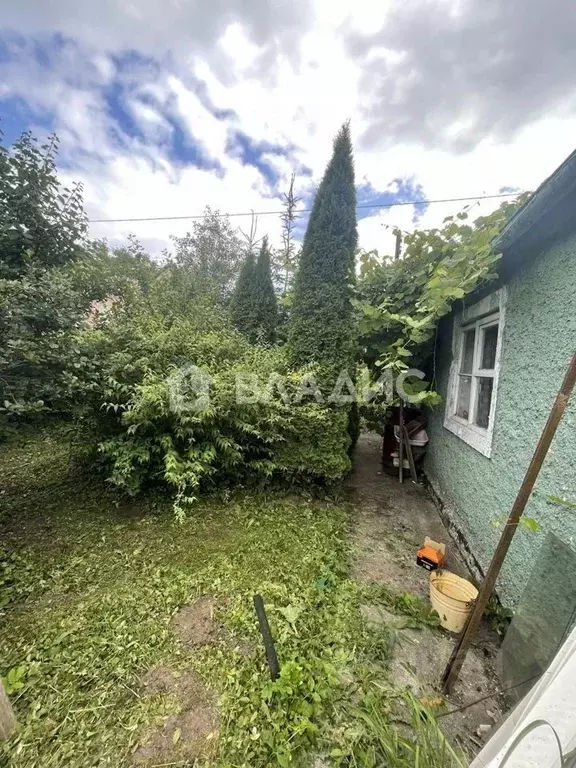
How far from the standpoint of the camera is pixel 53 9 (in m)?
3.12

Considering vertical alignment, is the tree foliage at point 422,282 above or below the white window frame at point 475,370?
above

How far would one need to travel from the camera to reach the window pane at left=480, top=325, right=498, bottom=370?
3.42 m

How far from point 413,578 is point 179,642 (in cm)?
206

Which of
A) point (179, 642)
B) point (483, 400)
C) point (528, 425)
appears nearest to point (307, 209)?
point (483, 400)

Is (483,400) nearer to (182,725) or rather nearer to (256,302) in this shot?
(182,725)

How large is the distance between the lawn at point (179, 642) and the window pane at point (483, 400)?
6.58ft

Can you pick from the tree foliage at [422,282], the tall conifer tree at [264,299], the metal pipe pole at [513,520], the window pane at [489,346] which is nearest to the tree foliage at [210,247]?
the tall conifer tree at [264,299]

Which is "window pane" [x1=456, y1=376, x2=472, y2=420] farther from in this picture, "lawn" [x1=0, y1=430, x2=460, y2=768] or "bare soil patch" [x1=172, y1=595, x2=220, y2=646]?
"bare soil patch" [x1=172, y1=595, x2=220, y2=646]

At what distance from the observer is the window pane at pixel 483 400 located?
337cm

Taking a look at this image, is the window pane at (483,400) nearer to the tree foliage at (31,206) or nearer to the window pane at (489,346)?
the window pane at (489,346)

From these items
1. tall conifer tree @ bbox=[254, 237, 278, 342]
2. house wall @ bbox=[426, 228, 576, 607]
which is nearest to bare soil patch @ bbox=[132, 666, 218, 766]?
house wall @ bbox=[426, 228, 576, 607]

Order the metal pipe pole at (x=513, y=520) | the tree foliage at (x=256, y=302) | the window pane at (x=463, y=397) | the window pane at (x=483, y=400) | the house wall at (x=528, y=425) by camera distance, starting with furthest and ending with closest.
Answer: the tree foliage at (x=256, y=302) < the window pane at (x=463, y=397) < the window pane at (x=483, y=400) < the house wall at (x=528, y=425) < the metal pipe pole at (x=513, y=520)

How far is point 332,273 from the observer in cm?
459

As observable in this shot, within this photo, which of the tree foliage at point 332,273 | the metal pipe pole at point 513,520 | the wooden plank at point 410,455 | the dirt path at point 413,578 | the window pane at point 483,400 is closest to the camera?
the metal pipe pole at point 513,520
